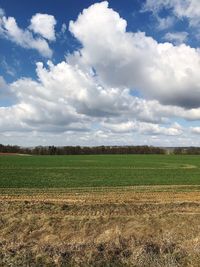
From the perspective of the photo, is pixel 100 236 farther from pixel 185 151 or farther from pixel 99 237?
pixel 185 151

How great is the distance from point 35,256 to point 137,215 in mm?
6258

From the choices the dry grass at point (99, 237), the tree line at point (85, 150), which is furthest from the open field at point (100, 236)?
the tree line at point (85, 150)

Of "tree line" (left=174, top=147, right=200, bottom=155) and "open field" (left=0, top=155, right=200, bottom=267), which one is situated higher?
"tree line" (left=174, top=147, right=200, bottom=155)

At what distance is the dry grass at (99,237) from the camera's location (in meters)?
10.6

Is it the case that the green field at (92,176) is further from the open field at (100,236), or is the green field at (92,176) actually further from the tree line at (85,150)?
the tree line at (85,150)

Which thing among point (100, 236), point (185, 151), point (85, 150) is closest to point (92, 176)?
point (100, 236)

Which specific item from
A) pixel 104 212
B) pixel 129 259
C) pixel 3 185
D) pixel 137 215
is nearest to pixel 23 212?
pixel 104 212

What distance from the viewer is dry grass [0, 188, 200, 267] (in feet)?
34.7

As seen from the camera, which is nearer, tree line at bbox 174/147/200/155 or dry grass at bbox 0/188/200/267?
dry grass at bbox 0/188/200/267

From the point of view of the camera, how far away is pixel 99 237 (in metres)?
13.1

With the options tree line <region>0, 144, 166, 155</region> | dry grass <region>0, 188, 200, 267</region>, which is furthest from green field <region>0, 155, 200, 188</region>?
tree line <region>0, 144, 166, 155</region>

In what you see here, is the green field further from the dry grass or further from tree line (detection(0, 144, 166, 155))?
tree line (detection(0, 144, 166, 155))

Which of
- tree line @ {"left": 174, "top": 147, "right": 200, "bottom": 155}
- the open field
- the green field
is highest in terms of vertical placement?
tree line @ {"left": 174, "top": 147, "right": 200, "bottom": 155}

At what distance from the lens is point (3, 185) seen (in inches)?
1308
